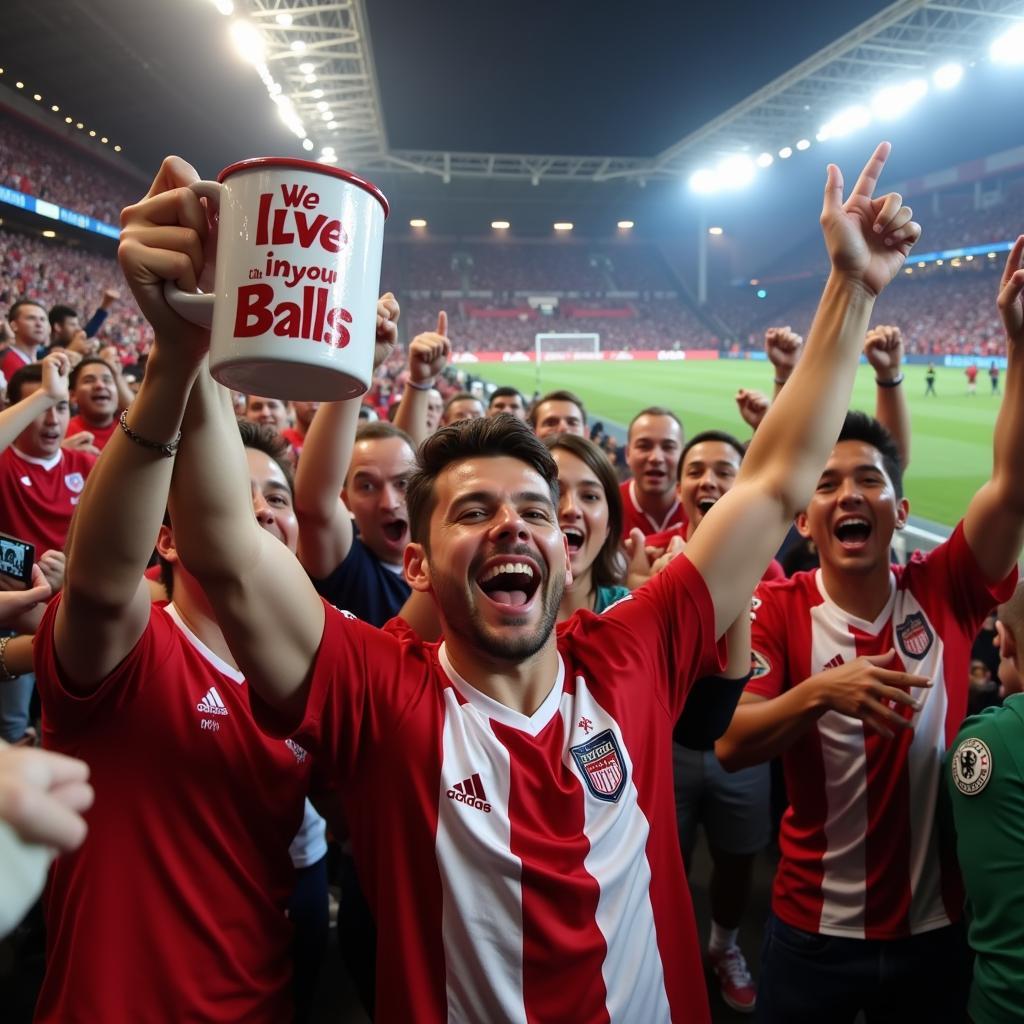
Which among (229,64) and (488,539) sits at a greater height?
(229,64)

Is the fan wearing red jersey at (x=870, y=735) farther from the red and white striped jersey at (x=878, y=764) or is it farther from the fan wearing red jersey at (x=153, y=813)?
the fan wearing red jersey at (x=153, y=813)

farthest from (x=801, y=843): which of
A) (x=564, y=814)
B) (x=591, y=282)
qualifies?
(x=591, y=282)

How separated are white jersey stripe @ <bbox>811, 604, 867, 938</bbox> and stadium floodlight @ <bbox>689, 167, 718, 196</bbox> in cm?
3782

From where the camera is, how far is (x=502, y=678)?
155 cm

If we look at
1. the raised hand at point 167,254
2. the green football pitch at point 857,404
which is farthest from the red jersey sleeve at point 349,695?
the green football pitch at point 857,404

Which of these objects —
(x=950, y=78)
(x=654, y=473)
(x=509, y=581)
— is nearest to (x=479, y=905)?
(x=509, y=581)

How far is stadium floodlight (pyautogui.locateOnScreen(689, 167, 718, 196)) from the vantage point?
35.7m

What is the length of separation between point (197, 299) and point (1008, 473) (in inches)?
81.5

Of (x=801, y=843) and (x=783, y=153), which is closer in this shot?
(x=801, y=843)

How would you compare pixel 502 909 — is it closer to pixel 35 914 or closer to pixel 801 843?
pixel 801 843

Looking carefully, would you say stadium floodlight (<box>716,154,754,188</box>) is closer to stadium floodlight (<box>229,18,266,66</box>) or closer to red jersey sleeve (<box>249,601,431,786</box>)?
stadium floodlight (<box>229,18,266,66</box>)

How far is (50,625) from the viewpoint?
4.63 feet

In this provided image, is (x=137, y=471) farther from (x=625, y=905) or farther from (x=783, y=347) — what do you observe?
(x=783, y=347)

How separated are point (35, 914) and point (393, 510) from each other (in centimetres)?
239
